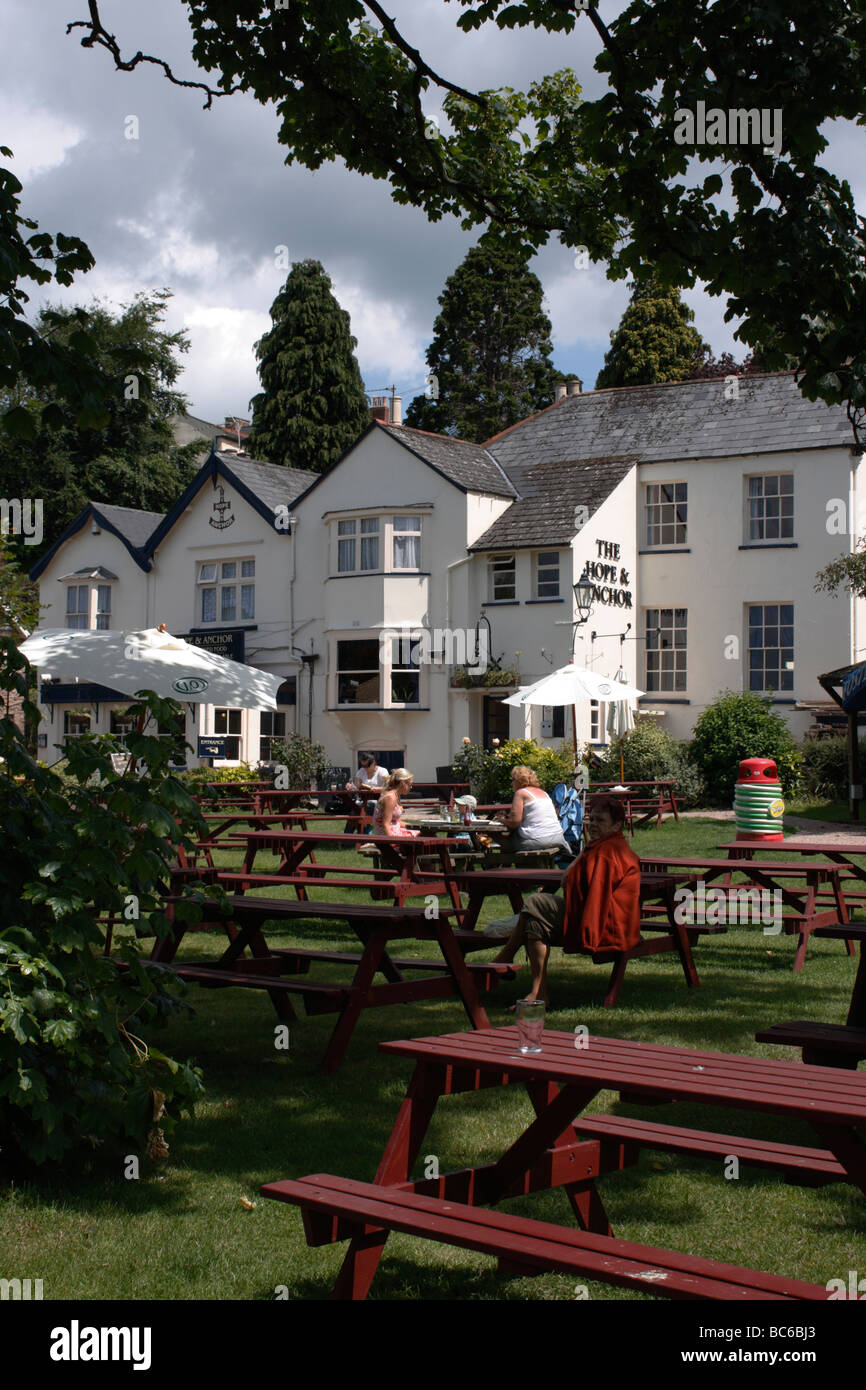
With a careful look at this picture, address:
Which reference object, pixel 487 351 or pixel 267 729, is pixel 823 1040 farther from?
pixel 487 351

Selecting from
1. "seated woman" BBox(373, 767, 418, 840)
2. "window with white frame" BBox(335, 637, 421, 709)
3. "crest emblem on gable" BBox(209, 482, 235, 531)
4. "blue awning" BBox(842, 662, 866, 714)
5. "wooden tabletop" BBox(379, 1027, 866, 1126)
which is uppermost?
"crest emblem on gable" BBox(209, 482, 235, 531)

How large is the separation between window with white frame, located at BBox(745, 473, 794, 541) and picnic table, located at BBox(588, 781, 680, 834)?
322 inches

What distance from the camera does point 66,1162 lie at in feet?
18.1

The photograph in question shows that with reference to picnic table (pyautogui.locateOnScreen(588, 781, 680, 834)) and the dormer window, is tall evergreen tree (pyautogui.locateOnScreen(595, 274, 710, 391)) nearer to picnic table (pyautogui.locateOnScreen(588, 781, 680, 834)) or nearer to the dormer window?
the dormer window

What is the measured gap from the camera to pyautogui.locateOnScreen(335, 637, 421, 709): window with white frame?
31.8 meters

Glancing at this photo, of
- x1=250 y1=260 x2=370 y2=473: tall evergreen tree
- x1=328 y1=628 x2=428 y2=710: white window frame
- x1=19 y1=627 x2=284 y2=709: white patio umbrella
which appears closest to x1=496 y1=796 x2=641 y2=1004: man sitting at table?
x1=19 y1=627 x2=284 y2=709: white patio umbrella

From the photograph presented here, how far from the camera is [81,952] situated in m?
5.20

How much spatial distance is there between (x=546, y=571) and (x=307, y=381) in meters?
25.7

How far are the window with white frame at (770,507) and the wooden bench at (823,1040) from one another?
25.5m

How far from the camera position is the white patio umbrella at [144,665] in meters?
14.5

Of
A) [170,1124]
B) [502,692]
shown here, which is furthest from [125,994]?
[502,692]

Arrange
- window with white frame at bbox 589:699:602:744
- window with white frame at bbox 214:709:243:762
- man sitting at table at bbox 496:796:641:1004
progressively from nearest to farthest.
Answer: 1. man sitting at table at bbox 496:796:641:1004
2. window with white frame at bbox 589:699:602:744
3. window with white frame at bbox 214:709:243:762

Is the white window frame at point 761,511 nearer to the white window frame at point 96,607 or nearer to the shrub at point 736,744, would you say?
the shrub at point 736,744

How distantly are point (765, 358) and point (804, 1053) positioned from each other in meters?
3.92
